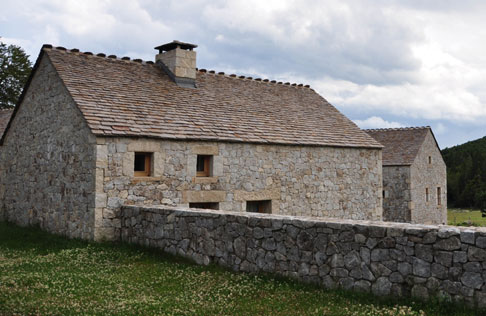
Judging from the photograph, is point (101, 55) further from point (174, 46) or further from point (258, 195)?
point (258, 195)

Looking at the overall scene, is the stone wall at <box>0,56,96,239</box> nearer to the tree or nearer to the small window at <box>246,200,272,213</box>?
the small window at <box>246,200,272,213</box>

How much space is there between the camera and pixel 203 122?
46.3 feet

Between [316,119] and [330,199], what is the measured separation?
3503 millimetres

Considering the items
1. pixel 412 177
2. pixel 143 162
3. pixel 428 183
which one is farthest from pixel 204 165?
pixel 428 183

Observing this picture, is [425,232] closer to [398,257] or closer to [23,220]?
[398,257]

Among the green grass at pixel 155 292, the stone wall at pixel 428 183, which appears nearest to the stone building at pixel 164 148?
the green grass at pixel 155 292

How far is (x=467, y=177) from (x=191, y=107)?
45.6 metres

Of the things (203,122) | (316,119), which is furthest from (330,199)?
(203,122)

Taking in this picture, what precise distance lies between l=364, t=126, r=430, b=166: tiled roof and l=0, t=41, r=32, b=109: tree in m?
26.7

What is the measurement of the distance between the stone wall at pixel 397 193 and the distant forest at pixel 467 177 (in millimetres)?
24762

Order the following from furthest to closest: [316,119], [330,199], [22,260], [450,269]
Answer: [316,119] → [330,199] → [22,260] → [450,269]

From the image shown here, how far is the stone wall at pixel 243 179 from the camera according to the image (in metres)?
11.6

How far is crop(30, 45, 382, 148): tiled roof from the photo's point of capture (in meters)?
12.7

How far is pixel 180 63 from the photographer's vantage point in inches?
633
